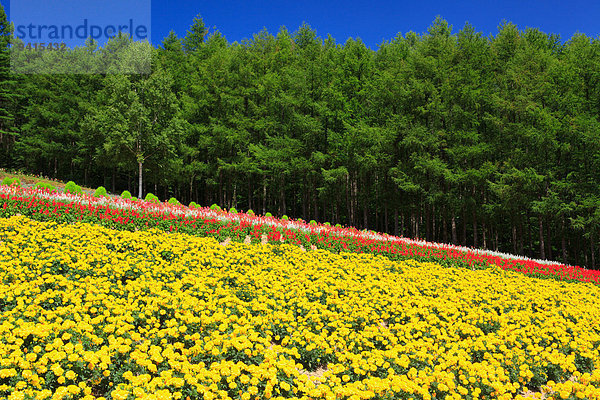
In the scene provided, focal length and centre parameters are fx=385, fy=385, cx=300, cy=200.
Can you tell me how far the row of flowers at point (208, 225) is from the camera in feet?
34.9

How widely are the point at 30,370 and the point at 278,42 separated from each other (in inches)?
1426

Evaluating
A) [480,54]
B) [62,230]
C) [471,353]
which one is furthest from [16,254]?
[480,54]

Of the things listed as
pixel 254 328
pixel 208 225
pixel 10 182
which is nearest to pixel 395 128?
pixel 208 225

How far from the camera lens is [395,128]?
79.5 ft

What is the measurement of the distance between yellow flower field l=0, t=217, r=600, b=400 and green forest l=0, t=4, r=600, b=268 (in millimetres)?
14413

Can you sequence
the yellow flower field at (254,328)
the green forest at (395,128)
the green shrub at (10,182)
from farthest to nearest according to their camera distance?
the green forest at (395,128), the green shrub at (10,182), the yellow flower field at (254,328)

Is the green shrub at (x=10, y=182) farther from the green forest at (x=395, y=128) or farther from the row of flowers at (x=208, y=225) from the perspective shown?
the green forest at (x=395, y=128)

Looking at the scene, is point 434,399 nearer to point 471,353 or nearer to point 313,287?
point 471,353

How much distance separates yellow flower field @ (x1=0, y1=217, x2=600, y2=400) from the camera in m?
3.80

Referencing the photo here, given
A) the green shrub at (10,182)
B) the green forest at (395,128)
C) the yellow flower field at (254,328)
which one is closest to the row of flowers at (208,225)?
the green shrub at (10,182)

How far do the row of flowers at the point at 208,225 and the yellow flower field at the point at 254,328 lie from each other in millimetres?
1426

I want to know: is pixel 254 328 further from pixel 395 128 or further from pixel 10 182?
pixel 395 128

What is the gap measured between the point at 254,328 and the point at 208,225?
23.4 ft

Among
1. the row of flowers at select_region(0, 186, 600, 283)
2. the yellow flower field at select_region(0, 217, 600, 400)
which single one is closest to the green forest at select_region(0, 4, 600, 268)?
the row of flowers at select_region(0, 186, 600, 283)
